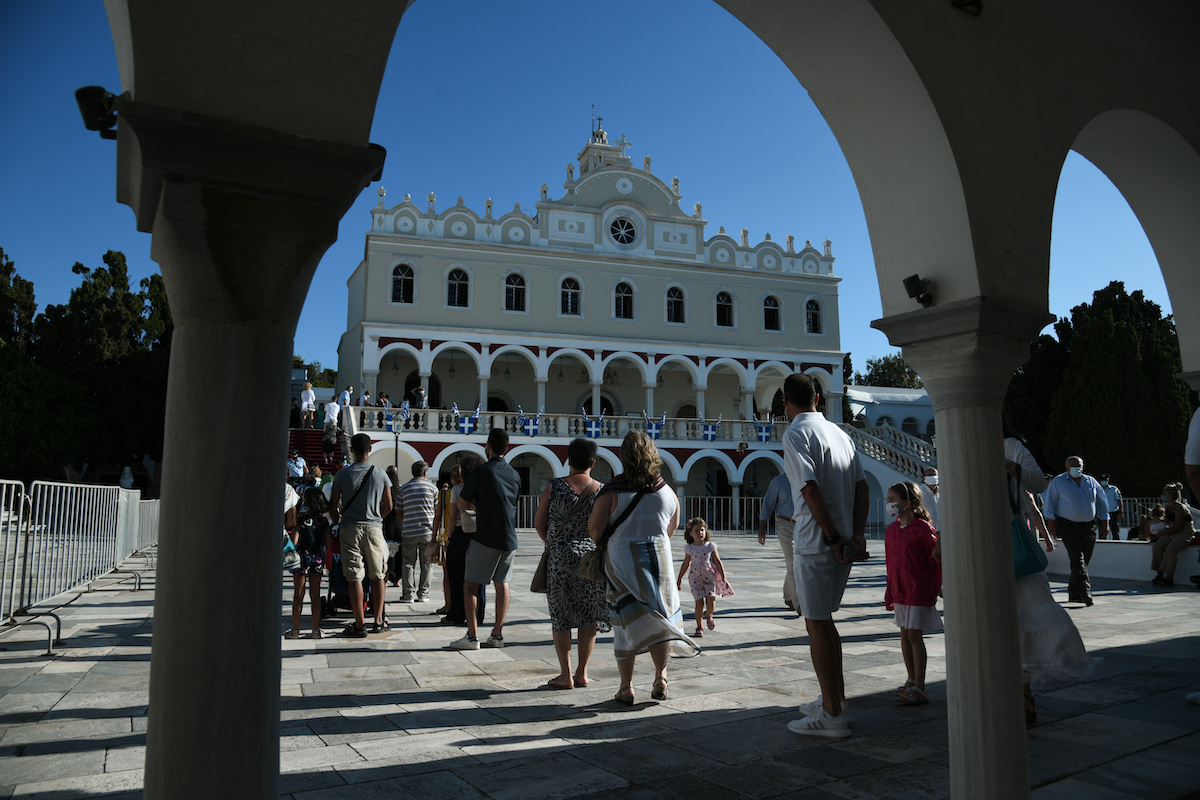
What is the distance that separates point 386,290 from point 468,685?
80.0 feet

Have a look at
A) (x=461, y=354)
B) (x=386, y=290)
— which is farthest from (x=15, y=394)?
(x=461, y=354)

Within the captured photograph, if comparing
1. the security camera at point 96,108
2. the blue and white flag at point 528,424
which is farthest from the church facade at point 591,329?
the security camera at point 96,108

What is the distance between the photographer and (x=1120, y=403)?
96.7 feet

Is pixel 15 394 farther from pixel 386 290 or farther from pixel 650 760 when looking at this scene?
pixel 650 760

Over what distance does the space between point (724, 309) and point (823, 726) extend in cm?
2936

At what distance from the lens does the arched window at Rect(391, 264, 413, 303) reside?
28.1m

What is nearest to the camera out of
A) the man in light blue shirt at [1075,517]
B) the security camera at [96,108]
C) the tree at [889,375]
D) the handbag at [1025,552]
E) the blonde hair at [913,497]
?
the security camera at [96,108]

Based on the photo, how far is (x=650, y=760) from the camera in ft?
11.7

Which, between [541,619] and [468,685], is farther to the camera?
[541,619]

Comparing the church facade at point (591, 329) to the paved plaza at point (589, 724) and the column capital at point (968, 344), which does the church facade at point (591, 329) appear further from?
the column capital at point (968, 344)

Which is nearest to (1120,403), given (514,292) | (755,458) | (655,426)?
(755,458)

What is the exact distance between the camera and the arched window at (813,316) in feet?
110

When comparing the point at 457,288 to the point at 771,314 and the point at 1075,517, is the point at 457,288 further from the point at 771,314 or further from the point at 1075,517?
the point at 1075,517

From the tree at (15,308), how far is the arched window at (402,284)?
1673 centimetres
